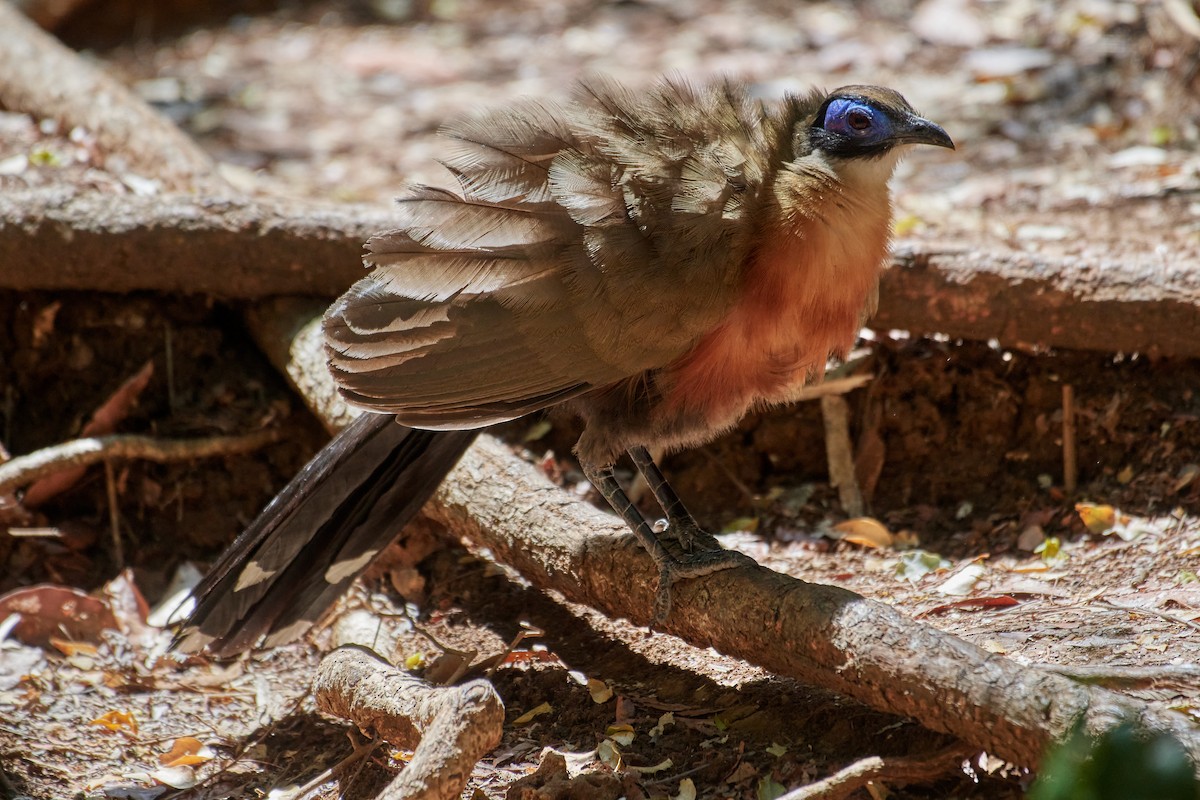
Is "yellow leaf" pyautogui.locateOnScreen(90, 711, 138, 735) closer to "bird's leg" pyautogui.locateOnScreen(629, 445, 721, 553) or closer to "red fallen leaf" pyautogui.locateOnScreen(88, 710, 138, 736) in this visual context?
"red fallen leaf" pyautogui.locateOnScreen(88, 710, 138, 736)

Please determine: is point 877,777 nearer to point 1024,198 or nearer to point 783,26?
point 1024,198

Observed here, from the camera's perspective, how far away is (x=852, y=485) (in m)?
4.10

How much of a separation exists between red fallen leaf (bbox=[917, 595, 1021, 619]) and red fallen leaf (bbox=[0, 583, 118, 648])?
2611 mm

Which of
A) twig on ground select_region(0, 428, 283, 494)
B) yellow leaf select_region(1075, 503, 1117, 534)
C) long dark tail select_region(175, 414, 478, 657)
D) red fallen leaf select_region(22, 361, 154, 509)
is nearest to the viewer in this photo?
long dark tail select_region(175, 414, 478, 657)

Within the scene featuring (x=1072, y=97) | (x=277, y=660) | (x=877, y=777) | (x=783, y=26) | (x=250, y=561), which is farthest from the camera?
(x=783, y=26)

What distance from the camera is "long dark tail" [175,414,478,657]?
3387 millimetres

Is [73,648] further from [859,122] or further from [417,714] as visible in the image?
[859,122]

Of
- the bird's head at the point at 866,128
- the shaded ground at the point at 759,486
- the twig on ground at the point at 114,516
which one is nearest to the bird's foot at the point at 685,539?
the shaded ground at the point at 759,486

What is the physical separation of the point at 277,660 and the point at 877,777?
6.68 ft

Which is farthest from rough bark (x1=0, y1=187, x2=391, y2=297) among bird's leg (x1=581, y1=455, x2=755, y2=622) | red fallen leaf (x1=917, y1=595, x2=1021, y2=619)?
red fallen leaf (x1=917, y1=595, x2=1021, y2=619)

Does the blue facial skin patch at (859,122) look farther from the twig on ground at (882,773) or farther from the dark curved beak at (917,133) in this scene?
the twig on ground at (882,773)

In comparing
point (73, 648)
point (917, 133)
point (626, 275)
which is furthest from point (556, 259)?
point (73, 648)

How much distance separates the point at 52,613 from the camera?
12.3 ft

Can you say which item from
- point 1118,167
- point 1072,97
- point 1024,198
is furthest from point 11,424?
point 1072,97
